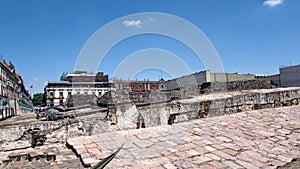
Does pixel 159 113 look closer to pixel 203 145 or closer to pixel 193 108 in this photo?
pixel 193 108

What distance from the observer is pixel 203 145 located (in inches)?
151

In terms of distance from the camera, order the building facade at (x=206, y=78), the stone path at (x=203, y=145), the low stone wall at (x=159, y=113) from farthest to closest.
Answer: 1. the building facade at (x=206, y=78)
2. the low stone wall at (x=159, y=113)
3. the stone path at (x=203, y=145)

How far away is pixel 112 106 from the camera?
16.2 ft

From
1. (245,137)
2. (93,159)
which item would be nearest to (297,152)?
(245,137)

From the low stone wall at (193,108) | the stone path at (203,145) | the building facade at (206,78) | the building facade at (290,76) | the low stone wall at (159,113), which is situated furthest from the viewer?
the building facade at (290,76)

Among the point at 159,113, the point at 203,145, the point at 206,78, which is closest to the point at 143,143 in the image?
the point at 203,145

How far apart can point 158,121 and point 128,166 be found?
2301 mm

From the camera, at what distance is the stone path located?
3180 mm

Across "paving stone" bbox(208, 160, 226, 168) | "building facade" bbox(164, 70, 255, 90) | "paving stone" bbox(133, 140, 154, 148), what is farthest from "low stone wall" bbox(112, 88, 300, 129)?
"building facade" bbox(164, 70, 255, 90)

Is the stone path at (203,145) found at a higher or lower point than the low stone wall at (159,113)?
lower

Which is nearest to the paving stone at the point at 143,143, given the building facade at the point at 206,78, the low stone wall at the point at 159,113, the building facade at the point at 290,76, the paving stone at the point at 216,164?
the low stone wall at the point at 159,113

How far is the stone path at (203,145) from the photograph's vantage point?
3.18 meters

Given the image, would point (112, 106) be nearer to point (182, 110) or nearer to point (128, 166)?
point (182, 110)

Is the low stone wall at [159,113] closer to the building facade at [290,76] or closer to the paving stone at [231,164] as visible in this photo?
the paving stone at [231,164]
